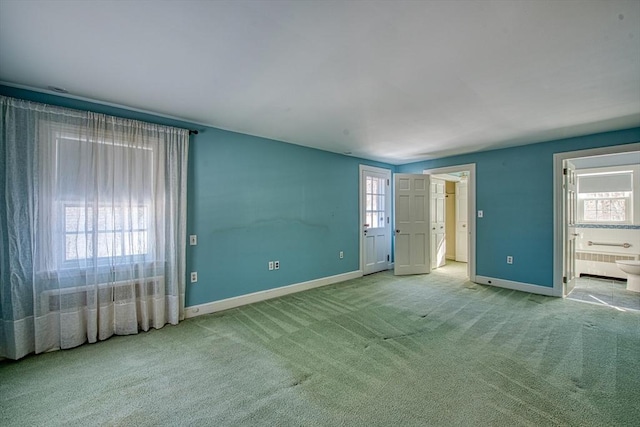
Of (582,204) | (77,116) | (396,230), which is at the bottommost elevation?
(396,230)

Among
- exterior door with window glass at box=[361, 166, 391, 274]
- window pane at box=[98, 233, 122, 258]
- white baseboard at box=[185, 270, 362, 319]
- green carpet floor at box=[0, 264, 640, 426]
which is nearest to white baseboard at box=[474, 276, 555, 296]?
green carpet floor at box=[0, 264, 640, 426]

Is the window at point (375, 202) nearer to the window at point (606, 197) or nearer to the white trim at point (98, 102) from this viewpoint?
the white trim at point (98, 102)

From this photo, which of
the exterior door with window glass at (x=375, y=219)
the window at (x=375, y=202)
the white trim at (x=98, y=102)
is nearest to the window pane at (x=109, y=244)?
the white trim at (x=98, y=102)

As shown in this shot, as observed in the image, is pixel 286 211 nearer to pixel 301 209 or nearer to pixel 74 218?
pixel 301 209

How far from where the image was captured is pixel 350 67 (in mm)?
2143

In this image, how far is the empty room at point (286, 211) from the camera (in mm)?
1768

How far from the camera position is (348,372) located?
7.48 ft

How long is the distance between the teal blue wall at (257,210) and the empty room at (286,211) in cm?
3

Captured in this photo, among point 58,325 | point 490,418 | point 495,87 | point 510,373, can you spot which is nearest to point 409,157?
point 495,87

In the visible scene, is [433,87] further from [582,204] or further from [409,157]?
[582,204]

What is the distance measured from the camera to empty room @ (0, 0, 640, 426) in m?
1.77

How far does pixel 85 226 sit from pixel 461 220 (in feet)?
24.0

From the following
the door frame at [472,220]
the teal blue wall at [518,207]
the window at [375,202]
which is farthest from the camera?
the window at [375,202]

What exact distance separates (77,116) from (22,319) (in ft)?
6.23
